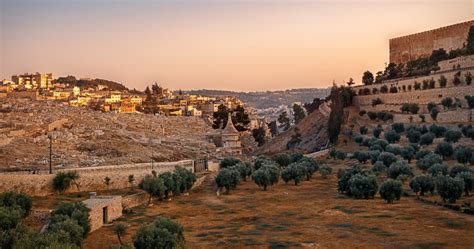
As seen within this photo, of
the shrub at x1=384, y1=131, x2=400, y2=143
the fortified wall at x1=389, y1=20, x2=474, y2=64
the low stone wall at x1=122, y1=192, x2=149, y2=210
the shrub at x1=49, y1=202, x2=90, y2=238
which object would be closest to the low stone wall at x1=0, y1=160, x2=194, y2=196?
the low stone wall at x1=122, y1=192, x2=149, y2=210

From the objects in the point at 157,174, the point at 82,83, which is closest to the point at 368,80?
the point at 157,174

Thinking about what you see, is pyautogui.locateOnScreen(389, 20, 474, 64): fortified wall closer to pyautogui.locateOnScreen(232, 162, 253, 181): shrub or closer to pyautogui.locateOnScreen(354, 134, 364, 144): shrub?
pyautogui.locateOnScreen(354, 134, 364, 144): shrub

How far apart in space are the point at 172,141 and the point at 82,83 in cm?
→ 10021

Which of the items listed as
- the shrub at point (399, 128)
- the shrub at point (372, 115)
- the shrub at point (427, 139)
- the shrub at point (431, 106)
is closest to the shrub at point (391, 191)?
the shrub at point (427, 139)

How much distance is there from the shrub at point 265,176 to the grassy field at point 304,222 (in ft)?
5.67

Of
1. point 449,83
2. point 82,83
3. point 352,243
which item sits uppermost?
point 82,83

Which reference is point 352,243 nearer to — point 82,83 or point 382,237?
point 382,237

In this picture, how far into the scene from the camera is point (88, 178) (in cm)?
2772

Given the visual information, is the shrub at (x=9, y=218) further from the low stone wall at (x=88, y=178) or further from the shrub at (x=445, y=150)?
the shrub at (x=445, y=150)

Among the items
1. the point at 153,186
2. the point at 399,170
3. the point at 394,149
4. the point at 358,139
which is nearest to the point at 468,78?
the point at 358,139

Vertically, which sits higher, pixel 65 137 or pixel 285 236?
pixel 65 137

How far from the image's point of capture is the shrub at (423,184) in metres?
27.1

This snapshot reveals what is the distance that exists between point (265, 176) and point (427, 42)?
4069cm

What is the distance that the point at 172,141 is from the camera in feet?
168
